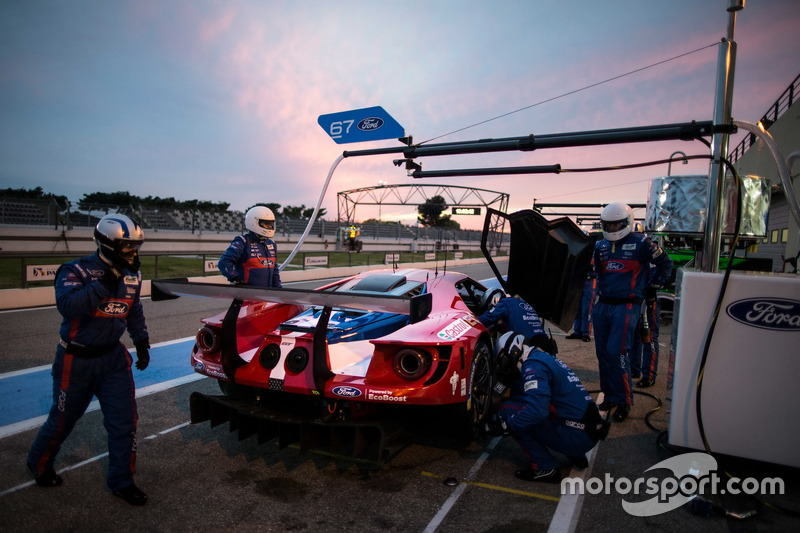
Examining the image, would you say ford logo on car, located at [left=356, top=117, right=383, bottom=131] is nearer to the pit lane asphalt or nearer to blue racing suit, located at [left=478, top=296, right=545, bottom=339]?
blue racing suit, located at [left=478, top=296, right=545, bottom=339]

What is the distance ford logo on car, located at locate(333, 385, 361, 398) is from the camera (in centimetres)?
279

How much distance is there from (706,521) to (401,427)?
1856 mm

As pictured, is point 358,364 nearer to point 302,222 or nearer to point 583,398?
point 583,398

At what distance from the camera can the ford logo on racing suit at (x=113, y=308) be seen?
283 centimetres

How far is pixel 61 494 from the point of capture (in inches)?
110

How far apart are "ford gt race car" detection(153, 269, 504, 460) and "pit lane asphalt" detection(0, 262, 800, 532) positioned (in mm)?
399

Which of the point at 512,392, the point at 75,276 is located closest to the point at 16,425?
the point at 75,276

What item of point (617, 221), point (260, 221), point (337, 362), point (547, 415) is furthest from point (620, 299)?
point (260, 221)

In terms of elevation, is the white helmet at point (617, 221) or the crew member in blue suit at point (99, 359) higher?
the white helmet at point (617, 221)

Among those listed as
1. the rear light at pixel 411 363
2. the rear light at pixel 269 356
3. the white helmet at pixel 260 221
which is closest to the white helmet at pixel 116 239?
the rear light at pixel 269 356

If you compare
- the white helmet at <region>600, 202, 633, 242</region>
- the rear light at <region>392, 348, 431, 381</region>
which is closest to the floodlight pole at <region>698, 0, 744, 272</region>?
the white helmet at <region>600, 202, 633, 242</region>

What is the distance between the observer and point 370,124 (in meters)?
5.14

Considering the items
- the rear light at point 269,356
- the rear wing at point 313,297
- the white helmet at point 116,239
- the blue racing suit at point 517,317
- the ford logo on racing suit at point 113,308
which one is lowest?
the rear light at point 269,356

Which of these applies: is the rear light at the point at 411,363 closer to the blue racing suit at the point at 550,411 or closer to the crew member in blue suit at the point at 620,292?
the blue racing suit at the point at 550,411
